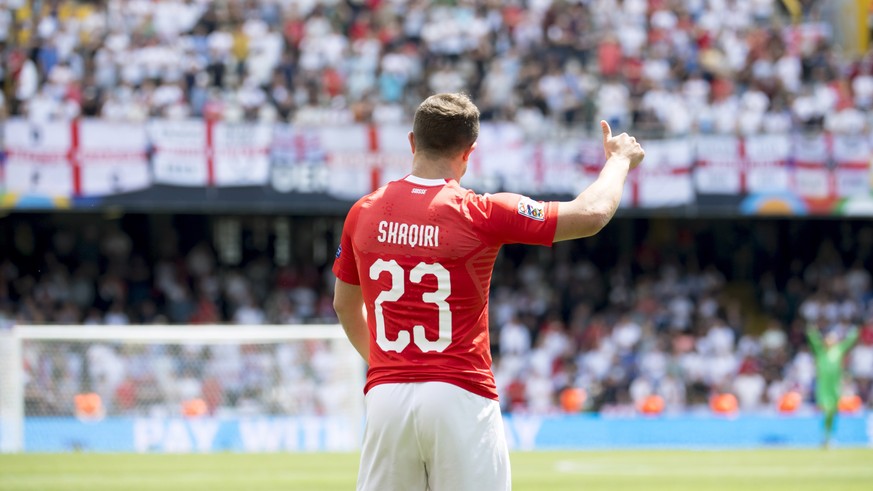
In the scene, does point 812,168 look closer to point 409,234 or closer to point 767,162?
point 767,162

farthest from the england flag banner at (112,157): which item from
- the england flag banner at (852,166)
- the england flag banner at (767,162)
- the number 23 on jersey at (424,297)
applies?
the number 23 on jersey at (424,297)

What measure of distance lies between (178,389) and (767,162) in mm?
10607

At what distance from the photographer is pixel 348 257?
4156 millimetres

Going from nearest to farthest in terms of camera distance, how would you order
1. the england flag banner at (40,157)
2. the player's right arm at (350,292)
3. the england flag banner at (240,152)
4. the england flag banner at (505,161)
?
the player's right arm at (350,292)
the england flag banner at (40,157)
the england flag banner at (240,152)
the england flag banner at (505,161)

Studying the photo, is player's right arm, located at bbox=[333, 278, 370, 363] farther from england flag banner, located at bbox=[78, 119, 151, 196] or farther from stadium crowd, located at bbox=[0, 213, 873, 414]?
england flag banner, located at bbox=[78, 119, 151, 196]

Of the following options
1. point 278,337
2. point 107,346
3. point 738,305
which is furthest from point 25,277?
point 738,305

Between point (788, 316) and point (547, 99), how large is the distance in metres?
6.44

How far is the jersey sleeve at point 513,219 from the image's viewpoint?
3.86 metres

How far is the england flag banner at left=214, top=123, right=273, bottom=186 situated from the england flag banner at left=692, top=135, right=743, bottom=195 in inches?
286

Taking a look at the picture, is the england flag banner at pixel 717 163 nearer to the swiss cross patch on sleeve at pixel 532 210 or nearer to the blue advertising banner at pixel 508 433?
the blue advertising banner at pixel 508 433

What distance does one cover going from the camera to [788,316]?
23953mm

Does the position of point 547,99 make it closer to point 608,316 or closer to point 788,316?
point 608,316

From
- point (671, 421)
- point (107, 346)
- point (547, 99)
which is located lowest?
point (671, 421)

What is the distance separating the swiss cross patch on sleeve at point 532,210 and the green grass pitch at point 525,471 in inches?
314
